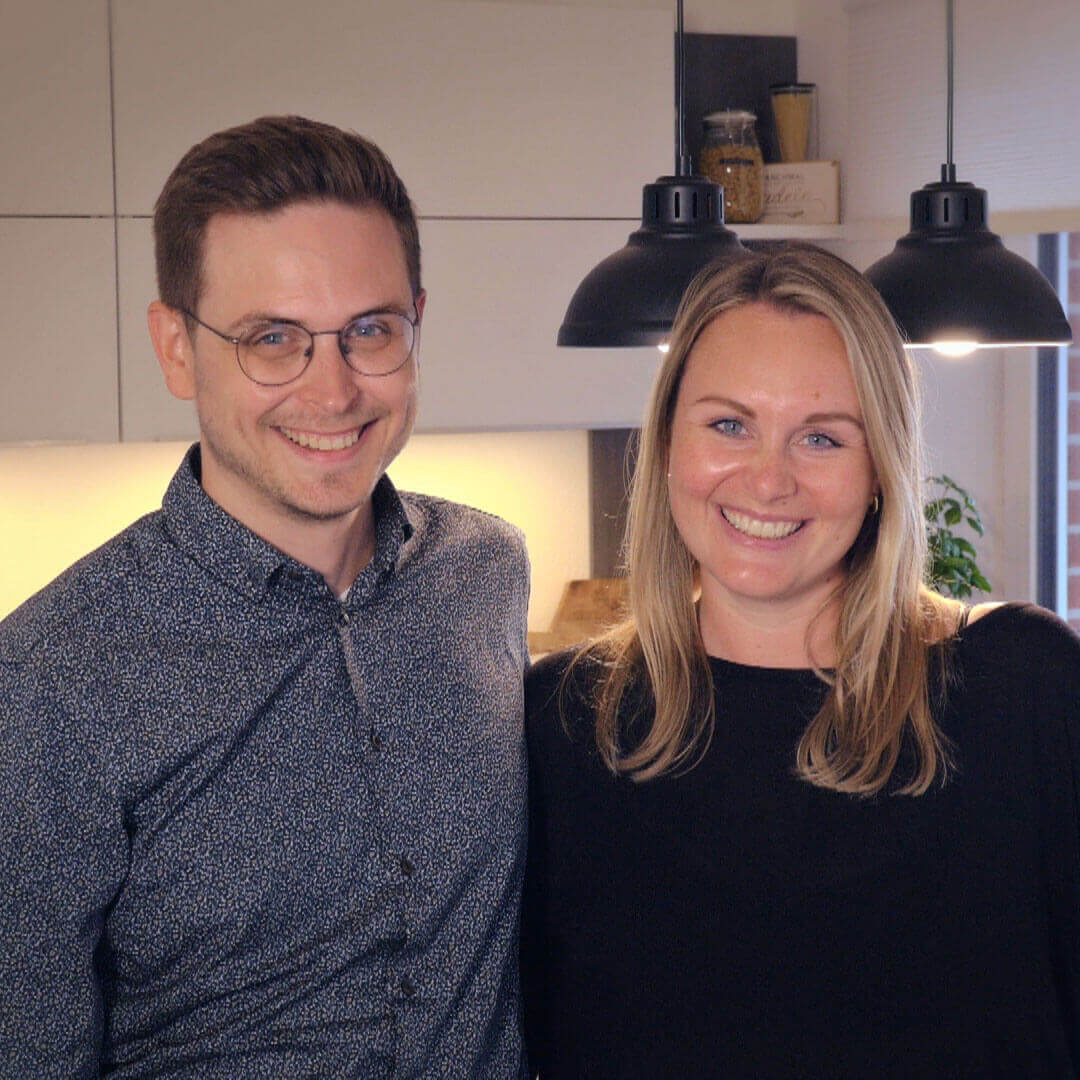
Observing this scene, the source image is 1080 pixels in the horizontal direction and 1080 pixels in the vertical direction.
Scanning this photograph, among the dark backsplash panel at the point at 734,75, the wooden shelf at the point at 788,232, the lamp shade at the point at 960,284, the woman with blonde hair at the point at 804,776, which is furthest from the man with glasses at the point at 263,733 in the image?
the dark backsplash panel at the point at 734,75

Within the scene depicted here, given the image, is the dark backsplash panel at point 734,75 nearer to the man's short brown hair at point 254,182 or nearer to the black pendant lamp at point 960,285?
the black pendant lamp at point 960,285

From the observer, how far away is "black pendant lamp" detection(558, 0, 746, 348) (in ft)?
6.47

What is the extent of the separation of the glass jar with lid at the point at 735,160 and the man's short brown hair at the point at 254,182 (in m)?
2.05

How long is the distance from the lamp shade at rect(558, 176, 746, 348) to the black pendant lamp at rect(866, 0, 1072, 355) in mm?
209

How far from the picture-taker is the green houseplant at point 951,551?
3330mm

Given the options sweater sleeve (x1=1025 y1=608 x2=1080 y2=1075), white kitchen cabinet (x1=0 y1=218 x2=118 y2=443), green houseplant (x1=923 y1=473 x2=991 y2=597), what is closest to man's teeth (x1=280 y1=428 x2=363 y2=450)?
sweater sleeve (x1=1025 y1=608 x2=1080 y2=1075)

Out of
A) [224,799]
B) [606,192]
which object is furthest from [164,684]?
[606,192]

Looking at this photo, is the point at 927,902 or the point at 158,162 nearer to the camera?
the point at 927,902

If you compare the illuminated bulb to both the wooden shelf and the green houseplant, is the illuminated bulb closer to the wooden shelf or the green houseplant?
the green houseplant

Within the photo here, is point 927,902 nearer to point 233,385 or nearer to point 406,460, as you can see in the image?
point 233,385

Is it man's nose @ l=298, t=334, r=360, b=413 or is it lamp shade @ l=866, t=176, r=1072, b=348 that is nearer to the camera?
man's nose @ l=298, t=334, r=360, b=413

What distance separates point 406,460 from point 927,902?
7.39ft

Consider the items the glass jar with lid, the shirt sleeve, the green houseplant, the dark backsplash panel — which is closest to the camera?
the shirt sleeve

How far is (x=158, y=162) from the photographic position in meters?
3.13
